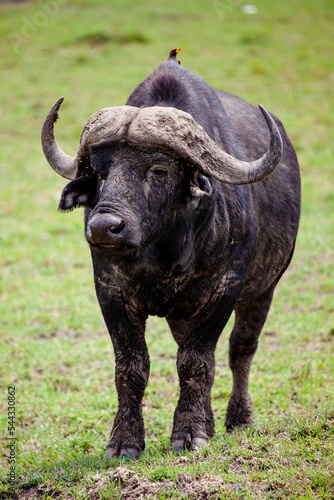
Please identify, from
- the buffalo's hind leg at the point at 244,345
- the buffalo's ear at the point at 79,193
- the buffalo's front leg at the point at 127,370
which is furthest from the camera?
the buffalo's hind leg at the point at 244,345

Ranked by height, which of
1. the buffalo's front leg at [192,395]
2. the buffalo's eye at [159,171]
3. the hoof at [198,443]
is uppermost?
the buffalo's eye at [159,171]

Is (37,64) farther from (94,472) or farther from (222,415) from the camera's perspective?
(94,472)

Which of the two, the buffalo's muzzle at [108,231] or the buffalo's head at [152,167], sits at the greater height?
the buffalo's head at [152,167]

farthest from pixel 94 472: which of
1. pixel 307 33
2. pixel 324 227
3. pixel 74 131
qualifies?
pixel 307 33

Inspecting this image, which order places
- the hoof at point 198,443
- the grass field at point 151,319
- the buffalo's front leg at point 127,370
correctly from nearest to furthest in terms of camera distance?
the grass field at point 151,319 → the hoof at point 198,443 → the buffalo's front leg at point 127,370

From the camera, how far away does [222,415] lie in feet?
18.2

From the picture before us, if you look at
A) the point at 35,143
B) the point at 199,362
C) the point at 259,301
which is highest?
the point at 35,143

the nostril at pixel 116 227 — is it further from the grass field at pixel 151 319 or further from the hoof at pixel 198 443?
the hoof at pixel 198 443

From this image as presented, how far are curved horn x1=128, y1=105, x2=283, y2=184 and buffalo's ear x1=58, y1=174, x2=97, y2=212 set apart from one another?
462mm

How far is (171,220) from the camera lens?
12.6 ft

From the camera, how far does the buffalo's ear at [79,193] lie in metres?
3.94

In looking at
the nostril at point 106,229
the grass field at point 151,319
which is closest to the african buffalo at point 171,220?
the nostril at point 106,229

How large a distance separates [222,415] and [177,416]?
1.44m

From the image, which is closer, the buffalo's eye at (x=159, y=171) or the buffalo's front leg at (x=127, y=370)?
the buffalo's eye at (x=159, y=171)
